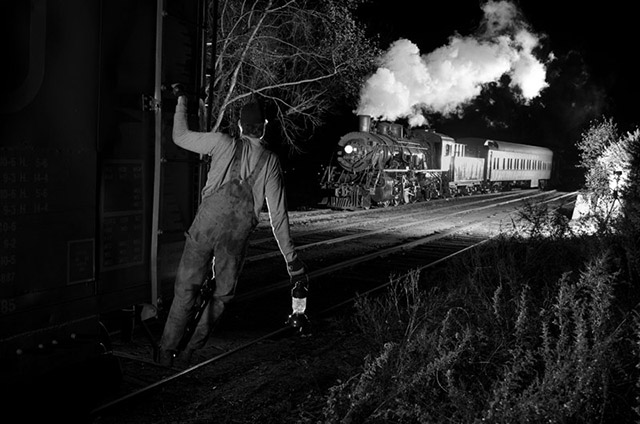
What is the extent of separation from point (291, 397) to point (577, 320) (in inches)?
85.4

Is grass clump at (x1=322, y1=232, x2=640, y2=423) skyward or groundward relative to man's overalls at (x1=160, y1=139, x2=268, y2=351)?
groundward

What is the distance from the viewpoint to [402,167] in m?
26.7

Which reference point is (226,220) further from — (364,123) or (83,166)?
(364,123)

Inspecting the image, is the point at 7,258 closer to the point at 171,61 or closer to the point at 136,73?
the point at 136,73

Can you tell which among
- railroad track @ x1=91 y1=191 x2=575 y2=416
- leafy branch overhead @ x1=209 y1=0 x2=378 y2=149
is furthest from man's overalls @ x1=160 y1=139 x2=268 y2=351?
leafy branch overhead @ x1=209 y1=0 x2=378 y2=149

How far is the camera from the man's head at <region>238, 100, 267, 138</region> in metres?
4.57

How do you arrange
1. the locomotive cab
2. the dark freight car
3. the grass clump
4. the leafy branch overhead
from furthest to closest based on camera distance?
the locomotive cab, the leafy branch overhead, the grass clump, the dark freight car

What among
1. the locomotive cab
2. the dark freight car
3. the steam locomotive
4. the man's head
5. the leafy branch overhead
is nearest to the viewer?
the dark freight car

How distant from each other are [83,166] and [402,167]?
23.9 meters

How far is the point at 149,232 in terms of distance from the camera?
3.94 m

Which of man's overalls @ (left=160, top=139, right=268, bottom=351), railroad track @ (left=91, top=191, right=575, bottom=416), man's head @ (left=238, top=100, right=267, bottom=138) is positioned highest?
man's head @ (left=238, top=100, right=267, bottom=138)

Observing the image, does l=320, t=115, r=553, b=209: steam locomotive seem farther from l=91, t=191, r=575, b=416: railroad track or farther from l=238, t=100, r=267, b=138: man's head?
l=238, t=100, r=267, b=138: man's head

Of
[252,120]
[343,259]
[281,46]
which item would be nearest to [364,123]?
[281,46]

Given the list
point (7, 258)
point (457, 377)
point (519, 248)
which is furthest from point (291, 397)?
point (519, 248)
